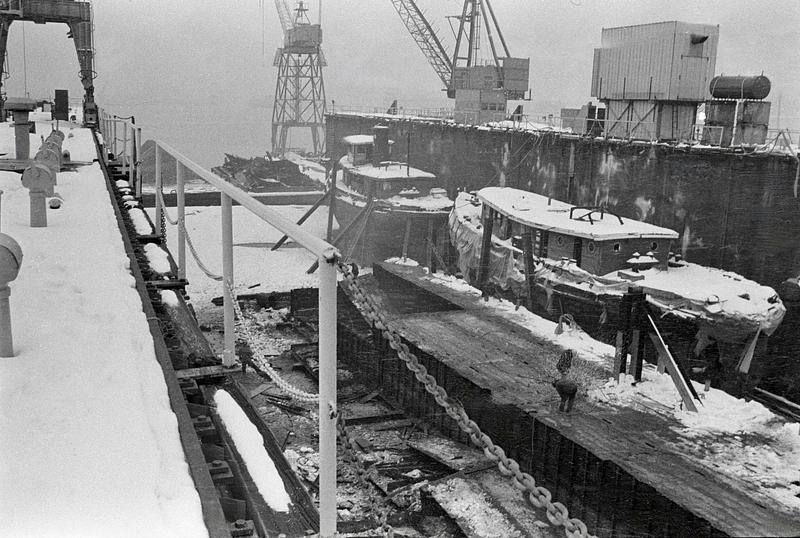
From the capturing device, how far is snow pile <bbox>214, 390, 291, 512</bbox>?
3.21m

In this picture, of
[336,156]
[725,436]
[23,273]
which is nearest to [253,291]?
[725,436]

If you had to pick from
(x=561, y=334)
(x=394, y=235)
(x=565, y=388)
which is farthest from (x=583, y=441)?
(x=394, y=235)

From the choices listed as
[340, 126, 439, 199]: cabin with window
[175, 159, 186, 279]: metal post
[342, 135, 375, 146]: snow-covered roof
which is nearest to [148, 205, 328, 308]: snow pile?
[340, 126, 439, 199]: cabin with window

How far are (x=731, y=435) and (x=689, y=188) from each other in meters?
11.5

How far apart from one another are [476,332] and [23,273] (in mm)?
12901

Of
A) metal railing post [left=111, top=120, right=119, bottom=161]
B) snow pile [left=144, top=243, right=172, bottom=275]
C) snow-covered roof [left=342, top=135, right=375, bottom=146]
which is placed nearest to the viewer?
snow pile [left=144, top=243, right=172, bottom=275]

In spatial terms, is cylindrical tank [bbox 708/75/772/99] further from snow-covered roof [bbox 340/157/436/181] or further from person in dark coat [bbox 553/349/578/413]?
snow-covered roof [bbox 340/157/436/181]

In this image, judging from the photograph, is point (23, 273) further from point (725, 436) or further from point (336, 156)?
point (336, 156)

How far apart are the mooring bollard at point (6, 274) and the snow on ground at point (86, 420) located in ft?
0.33

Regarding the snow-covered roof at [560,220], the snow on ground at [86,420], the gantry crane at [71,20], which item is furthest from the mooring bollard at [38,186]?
the gantry crane at [71,20]

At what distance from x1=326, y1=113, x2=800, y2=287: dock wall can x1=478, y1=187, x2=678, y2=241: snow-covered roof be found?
5.08 feet

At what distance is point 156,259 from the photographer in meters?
7.05

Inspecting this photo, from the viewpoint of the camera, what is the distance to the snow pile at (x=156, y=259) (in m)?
6.68

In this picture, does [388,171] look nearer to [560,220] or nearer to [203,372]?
[560,220]
